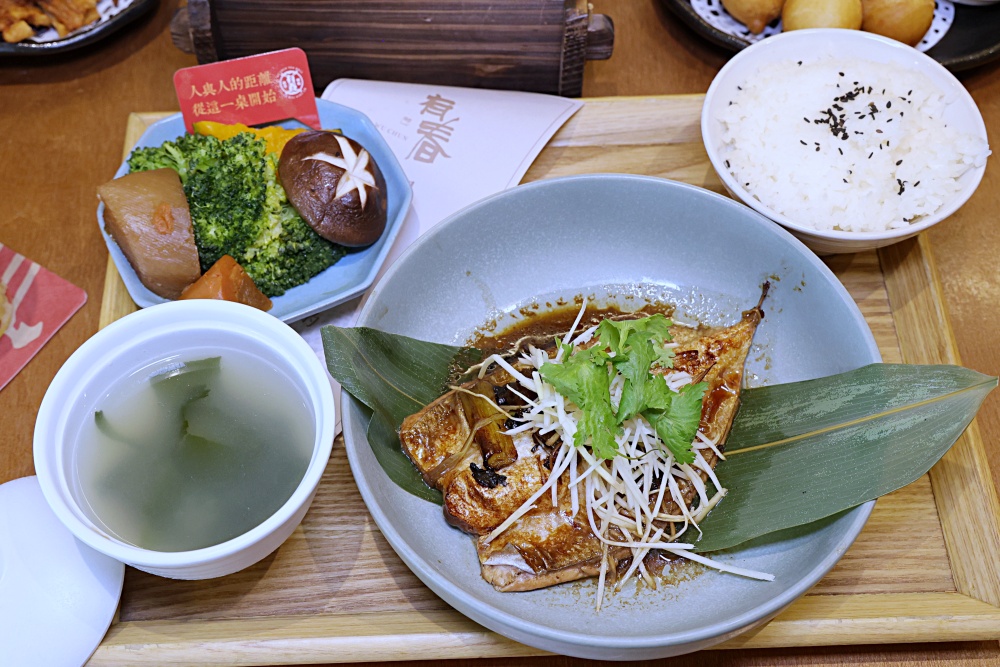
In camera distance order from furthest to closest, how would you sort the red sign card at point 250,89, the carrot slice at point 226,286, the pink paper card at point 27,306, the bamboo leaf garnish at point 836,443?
the red sign card at point 250,89 → the pink paper card at point 27,306 → the carrot slice at point 226,286 → the bamboo leaf garnish at point 836,443

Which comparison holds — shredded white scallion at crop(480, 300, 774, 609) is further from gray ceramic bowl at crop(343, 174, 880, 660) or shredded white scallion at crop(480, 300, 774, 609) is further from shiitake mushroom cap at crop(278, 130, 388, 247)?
shiitake mushroom cap at crop(278, 130, 388, 247)

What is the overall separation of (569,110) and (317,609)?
1.69 m

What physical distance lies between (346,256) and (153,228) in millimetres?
530

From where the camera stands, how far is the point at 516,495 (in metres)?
1.75

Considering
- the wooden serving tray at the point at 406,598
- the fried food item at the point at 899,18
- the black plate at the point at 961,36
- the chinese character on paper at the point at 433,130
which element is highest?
the fried food item at the point at 899,18

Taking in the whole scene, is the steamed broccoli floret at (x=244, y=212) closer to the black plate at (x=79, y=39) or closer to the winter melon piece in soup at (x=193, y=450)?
the winter melon piece in soup at (x=193, y=450)

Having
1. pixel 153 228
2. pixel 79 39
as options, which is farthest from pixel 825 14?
pixel 79 39

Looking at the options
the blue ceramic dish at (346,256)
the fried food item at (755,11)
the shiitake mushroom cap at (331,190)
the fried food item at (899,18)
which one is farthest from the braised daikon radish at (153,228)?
the fried food item at (899,18)

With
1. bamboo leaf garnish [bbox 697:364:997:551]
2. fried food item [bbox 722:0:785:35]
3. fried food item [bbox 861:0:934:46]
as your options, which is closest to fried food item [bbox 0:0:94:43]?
fried food item [bbox 722:0:785:35]

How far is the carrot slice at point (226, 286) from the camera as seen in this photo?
2.08 m

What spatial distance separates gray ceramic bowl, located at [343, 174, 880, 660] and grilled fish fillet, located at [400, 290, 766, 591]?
0.18ft

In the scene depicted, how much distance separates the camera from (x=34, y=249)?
2.51m

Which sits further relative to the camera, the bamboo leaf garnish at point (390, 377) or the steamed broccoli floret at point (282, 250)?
the steamed broccoli floret at point (282, 250)

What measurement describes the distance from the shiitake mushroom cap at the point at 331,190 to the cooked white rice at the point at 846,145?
1.06m
